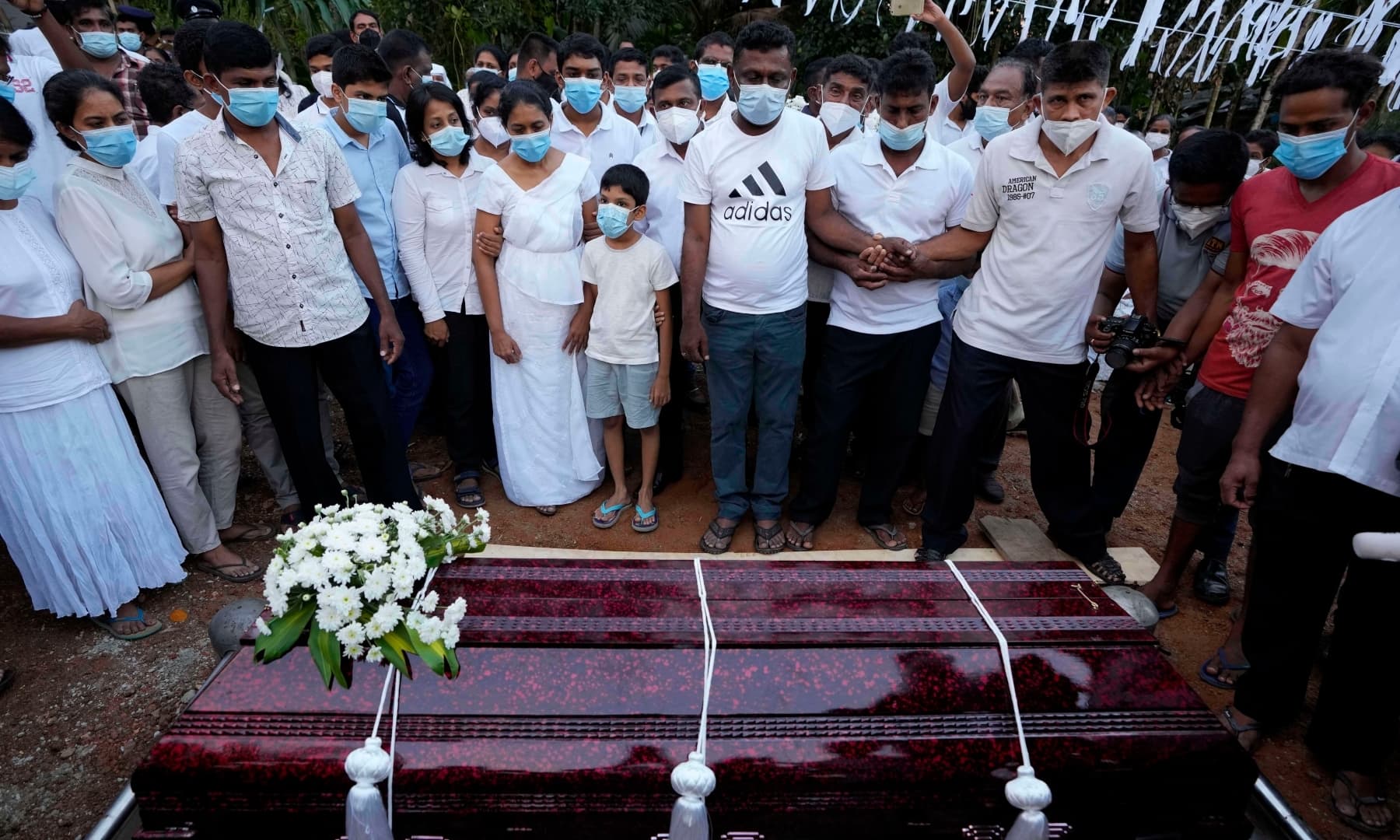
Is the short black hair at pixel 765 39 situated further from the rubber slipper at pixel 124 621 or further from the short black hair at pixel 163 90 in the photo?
the rubber slipper at pixel 124 621

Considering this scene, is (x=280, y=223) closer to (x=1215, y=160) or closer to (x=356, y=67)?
(x=356, y=67)

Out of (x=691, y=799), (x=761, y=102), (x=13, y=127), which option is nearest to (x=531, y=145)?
(x=761, y=102)

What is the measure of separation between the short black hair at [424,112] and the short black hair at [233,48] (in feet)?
2.60

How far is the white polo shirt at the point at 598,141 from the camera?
166 inches

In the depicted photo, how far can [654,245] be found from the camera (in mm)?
3523

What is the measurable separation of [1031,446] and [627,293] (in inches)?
75.3

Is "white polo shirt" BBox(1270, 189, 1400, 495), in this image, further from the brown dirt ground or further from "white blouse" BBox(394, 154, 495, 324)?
"white blouse" BBox(394, 154, 495, 324)

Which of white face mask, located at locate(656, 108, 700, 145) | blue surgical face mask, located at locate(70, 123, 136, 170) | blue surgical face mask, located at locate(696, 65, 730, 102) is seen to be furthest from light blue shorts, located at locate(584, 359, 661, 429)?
blue surgical face mask, located at locate(70, 123, 136, 170)

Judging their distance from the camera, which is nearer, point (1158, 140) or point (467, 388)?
point (467, 388)

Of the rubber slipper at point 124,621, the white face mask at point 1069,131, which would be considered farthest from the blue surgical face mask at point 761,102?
the rubber slipper at point 124,621

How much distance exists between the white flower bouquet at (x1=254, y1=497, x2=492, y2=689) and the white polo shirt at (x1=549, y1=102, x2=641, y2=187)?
113 inches

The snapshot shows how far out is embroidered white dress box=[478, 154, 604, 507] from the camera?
3.53 m

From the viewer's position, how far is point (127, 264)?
297 centimetres

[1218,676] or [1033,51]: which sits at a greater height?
[1033,51]
